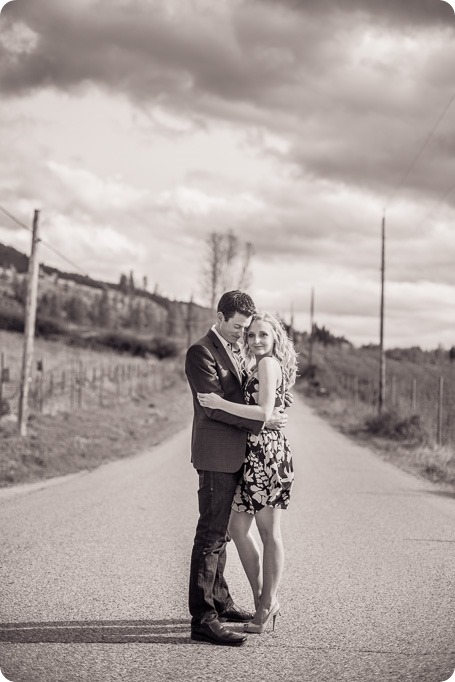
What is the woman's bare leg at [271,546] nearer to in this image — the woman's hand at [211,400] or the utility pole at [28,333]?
the woman's hand at [211,400]

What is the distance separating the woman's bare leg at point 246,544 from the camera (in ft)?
14.9

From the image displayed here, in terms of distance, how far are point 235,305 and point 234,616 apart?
180 cm

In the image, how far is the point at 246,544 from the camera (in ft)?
14.9

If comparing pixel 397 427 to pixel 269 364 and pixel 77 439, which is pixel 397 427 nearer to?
pixel 77 439

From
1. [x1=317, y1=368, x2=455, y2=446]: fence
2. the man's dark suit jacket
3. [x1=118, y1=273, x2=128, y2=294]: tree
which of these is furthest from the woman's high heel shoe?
[x1=118, y1=273, x2=128, y2=294]: tree

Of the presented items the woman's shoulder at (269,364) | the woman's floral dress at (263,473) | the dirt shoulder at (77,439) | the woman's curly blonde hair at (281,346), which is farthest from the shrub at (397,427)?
the woman's shoulder at (269,364)

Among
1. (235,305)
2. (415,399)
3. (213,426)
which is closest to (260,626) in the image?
(213,426)

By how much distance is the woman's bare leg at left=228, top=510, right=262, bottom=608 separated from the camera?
4.53 m

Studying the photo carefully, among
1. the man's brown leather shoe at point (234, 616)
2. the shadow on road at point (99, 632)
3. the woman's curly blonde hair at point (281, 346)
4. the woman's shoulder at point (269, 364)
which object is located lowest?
the shadow on road at point (99, 632)

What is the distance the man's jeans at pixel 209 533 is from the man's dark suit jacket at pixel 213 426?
0.08 meters

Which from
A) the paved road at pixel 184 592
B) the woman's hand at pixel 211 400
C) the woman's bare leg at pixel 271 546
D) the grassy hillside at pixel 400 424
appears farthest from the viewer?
the grassy hillside at pixel 400 424

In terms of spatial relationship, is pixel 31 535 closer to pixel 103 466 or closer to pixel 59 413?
pixel 103 466

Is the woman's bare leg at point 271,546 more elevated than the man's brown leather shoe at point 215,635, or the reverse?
the woman's bare leg at point 271,546

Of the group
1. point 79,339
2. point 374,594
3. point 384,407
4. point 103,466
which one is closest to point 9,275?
point 79,339
